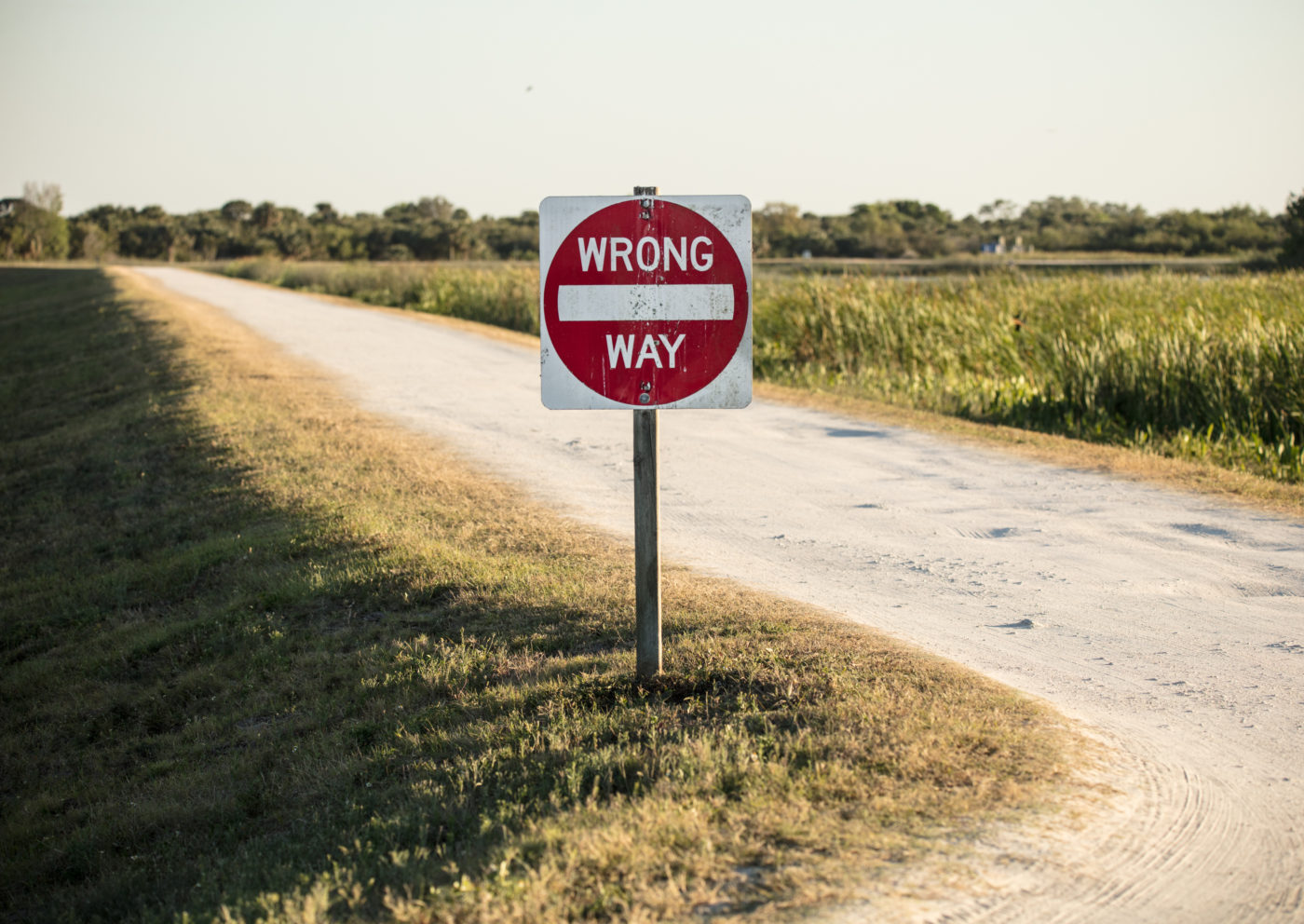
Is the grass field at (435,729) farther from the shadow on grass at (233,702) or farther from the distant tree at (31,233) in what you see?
the distant tree at (31,233)

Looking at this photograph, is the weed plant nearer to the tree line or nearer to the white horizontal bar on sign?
the white horizontal bar on sign

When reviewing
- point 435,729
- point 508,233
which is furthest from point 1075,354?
point 508,233

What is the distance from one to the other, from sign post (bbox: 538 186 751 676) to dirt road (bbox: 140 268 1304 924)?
6.22 ft

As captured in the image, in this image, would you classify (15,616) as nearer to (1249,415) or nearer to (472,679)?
(472,679)

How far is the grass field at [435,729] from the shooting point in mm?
3045

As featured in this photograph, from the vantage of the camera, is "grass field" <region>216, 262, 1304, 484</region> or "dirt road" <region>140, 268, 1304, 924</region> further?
"grass field" <region>216, 262, 1304, 484</region>

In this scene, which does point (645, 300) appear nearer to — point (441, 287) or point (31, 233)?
point (441, 287)

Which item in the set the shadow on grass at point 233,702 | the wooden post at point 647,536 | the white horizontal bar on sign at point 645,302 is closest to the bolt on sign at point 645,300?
the white horizontal bar on sign at point 645,302

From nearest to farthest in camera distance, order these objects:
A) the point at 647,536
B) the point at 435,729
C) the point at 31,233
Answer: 1. the point at 647,536
2. the point at 435,729
3. the point at 31,233

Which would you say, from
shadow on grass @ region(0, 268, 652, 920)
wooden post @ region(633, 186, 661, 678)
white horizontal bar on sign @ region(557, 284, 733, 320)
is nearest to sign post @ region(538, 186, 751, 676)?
white horizontal bar on sign @ region(557, 284, 733, 320)

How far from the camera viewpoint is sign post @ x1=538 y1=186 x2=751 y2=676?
13.1 ft

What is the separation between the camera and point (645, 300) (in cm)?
403

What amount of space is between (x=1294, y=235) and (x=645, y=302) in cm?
4159

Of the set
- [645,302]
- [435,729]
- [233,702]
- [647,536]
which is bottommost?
[233,702]
